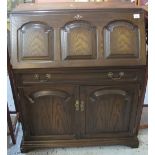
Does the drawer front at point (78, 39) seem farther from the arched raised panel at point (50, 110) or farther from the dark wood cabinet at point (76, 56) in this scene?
the arched raised panel at point (50, 110)

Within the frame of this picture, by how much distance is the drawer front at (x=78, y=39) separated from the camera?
1.69 m

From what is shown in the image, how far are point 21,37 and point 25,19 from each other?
13 centimetres

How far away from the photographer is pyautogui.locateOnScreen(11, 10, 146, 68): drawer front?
1686 mm

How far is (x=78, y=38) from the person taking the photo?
1.70 m

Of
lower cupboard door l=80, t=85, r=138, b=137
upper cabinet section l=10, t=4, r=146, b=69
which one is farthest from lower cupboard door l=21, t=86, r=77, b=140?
upper cabinet section l=10, t=4, r=146, b=69

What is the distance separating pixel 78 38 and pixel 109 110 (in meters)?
0.62

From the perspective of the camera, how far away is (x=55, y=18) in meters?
1.70

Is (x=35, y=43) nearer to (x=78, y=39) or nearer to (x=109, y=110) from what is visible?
(x=78, y=39)

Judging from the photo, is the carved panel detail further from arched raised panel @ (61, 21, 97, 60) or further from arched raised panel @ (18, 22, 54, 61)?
arched raised panel @ (18, 22, 54, 61)

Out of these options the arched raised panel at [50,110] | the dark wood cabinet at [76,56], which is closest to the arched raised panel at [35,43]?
the dark wood cabinet at [76,56]

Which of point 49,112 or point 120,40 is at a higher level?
point 120,40

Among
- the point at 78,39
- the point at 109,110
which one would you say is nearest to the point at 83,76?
the point at 78,39

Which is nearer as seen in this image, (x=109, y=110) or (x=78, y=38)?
(x=78, y=38)

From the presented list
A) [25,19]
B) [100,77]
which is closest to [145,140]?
[100,77]
